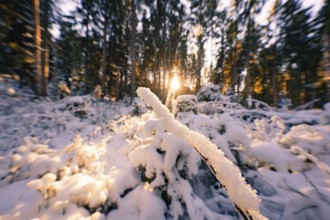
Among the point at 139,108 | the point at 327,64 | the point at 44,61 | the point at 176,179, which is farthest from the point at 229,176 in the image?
the point at 44,61

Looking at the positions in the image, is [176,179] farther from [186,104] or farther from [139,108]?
[139,108]

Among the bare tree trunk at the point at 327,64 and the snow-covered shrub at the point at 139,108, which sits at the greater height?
the bare tree trunk at the point at 327,64

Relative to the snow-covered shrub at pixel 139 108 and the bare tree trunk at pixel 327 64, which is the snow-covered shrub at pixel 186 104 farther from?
the snow-covered shrub at pixel 139 108

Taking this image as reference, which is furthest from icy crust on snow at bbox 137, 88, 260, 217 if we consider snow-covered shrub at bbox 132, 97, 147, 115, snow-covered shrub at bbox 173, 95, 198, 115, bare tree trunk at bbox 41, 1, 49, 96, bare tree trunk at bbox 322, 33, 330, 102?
bare tree trunk at bbox 41, 1, 49, 96

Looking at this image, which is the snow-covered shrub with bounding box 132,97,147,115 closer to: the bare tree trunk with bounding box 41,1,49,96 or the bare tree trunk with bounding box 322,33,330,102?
the bare tree trunk with bounding box 41,1,49,96

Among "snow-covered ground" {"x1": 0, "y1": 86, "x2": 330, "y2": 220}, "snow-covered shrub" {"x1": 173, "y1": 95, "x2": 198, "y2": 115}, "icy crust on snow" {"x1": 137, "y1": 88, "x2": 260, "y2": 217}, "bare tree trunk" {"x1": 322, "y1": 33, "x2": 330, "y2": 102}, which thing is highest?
"bare tree trunk" {"x1": 322, "y1": 33, "x2": 330, "y2": 102}

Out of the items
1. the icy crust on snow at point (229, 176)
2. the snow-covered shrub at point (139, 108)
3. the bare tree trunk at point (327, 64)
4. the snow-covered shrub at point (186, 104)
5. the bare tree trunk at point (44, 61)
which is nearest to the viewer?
the icy crust on snow at point (229, 176)

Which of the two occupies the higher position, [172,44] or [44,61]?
[172,44]

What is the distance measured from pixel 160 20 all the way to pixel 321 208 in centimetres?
2191

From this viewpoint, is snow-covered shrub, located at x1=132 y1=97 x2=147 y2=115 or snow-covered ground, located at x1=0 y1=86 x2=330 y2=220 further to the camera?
snow-covered shrub, located at x1=132 y1=97 x2=147 y2=115

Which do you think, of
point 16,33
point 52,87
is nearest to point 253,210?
point 16,33

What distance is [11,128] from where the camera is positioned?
13.5 feet

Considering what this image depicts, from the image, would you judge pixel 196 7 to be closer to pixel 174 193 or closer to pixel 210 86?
pixel 210 86

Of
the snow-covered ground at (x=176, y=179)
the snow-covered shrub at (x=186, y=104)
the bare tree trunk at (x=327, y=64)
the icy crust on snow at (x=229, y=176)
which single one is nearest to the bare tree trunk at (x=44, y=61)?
the snow-covered shrub at (x=186, y=104)
